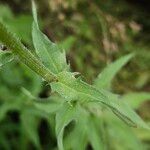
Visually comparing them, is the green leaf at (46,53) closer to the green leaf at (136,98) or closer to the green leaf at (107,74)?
the green leaf at (107,74)

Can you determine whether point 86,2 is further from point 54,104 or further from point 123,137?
point 54,104

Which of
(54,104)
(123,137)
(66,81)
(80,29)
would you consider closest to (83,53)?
(80,29)

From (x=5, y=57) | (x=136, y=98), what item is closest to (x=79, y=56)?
(x=136, y=98)

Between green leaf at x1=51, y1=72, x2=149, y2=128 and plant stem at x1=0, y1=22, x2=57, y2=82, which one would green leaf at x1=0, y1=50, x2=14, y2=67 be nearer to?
plant stem at x1=0, y1=22, x2=57, y2=82

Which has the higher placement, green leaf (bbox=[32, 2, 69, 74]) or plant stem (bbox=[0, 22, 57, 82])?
green leaf (bbox=[32, 2, 69, 74])

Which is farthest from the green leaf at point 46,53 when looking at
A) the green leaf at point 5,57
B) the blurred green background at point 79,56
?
the blurred green background at point 79,56

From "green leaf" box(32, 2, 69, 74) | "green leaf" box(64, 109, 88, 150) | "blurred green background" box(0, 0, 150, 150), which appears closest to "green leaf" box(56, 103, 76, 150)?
"green leaf" box(32, 2, 69, 74)

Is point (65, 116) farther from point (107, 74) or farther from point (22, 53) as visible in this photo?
point (107, 74)
